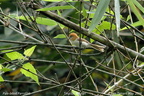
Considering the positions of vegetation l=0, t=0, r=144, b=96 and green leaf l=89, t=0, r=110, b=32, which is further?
vegetation l=0, t=0, r=144, b=96

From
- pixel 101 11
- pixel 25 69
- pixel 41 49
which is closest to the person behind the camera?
pixel 101 11

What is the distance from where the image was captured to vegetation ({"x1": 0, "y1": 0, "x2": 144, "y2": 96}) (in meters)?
1.23

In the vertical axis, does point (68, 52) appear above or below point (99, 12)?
below

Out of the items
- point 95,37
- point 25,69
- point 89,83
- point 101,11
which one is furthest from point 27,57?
point 89,83

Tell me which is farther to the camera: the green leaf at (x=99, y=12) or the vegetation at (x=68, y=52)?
the vegetation at (x=68, y=52)

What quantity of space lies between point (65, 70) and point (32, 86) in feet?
1.12

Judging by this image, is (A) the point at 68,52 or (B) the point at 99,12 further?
(A) the point at 68,52

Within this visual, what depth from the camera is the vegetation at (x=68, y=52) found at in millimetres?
1227

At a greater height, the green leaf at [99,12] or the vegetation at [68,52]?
the green leaf at [99,12]

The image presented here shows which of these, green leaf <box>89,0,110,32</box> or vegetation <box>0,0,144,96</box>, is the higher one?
green leaf <box>89,0,110,32</box>

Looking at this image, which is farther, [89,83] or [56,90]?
[56,90]

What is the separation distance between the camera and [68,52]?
4.05 ft

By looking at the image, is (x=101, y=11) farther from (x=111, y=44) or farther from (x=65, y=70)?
(x=65, y=70)

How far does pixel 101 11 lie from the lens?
0.87 m
